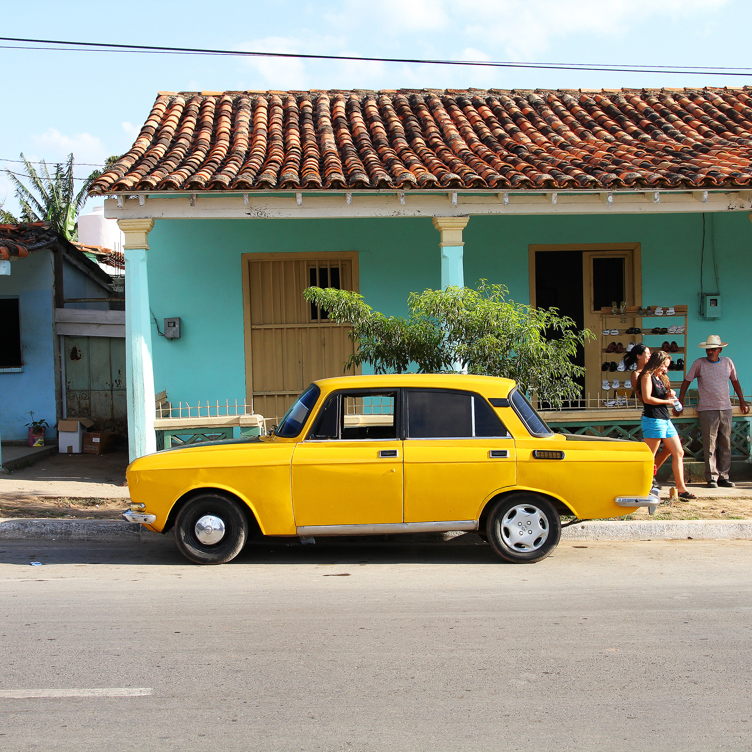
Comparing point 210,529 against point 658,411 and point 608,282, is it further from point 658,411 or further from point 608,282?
point 608,282

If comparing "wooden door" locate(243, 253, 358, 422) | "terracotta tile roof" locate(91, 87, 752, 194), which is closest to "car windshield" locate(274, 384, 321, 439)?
"terracotta tile roof" locate(91, 87, 752, 194)

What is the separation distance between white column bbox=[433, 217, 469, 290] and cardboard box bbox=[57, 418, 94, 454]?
655 centimetres

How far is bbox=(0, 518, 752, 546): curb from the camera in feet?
23.5

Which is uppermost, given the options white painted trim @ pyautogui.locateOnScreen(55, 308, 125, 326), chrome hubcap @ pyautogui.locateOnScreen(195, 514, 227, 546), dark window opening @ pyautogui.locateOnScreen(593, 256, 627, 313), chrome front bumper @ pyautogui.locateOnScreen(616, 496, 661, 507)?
dark window opening @ pyautogui.locateOnScreen(593, 256, 627, 313)

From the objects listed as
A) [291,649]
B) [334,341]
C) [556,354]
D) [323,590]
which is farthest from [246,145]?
[291,649]

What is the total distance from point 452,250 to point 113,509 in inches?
192

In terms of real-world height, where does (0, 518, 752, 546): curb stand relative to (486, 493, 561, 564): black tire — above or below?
below

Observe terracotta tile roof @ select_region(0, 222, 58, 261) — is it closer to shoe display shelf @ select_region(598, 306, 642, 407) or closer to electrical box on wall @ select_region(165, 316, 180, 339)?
electrical box on wall @ select_region(165, 316, 180, 339)

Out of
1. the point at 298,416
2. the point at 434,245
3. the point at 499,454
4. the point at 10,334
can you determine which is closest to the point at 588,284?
the point at 434,245

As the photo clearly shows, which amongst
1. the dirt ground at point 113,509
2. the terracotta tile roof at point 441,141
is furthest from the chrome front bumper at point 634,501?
the terracotta tile roof at point 441,141

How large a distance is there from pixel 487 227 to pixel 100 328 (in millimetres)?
6562

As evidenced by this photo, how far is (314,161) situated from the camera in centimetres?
934

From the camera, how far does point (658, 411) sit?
8.19 meters

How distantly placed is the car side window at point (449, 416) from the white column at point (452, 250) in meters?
3.32
